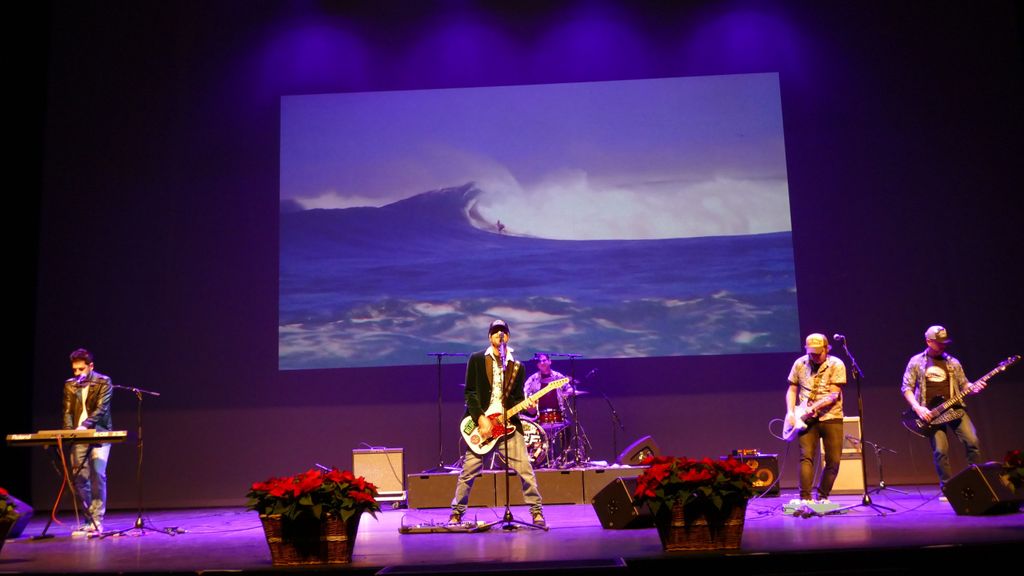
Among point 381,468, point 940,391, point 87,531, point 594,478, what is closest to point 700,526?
point 594,478

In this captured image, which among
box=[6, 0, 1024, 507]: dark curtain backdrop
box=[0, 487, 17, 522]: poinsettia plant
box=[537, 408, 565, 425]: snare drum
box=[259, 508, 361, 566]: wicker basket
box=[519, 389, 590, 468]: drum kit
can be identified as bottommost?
box=[259, 508, 361, 566]: wicker basket

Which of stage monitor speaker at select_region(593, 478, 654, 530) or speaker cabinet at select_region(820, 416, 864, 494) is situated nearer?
stage monitor speaker at select_region(593, 478, 654, 530)

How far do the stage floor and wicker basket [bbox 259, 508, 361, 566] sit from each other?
0.21m

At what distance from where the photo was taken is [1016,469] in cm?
637

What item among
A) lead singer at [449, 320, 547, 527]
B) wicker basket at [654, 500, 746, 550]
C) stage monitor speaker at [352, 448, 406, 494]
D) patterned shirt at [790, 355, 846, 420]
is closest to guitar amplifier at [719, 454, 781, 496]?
patterned shirt at [790, 355, 846, 420]

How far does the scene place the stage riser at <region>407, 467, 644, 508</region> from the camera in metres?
9.12

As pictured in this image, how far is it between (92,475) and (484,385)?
3.54 m

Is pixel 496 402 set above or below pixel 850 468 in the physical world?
above

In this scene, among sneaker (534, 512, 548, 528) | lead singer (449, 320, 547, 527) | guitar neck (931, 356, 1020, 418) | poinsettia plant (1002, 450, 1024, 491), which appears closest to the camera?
poinsettia plant (1002, 450, 1024, 491)

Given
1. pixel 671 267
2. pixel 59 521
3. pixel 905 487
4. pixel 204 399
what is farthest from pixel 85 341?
pixel 905 487

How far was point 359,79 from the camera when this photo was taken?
35.6 ft

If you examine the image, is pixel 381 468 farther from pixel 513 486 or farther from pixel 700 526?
pixel 700 526

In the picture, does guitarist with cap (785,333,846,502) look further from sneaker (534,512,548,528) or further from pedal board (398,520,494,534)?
pedal board (398,520,494,534)

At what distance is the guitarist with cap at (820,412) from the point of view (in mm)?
7805
